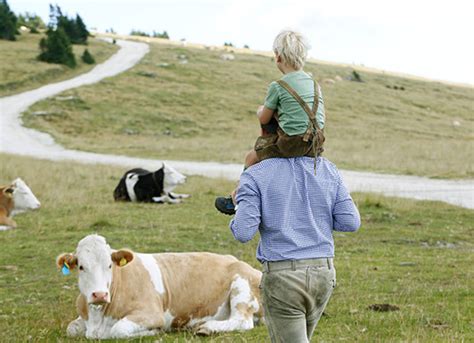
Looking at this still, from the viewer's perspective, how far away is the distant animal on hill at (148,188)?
2014cm

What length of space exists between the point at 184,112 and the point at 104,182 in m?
35.8

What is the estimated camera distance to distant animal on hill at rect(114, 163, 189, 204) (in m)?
20.1

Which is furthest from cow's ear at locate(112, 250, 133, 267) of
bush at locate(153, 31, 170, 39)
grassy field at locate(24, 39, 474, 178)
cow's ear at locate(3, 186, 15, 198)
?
bush at locate(153, 31, 170, 39)

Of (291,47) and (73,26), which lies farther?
(73,26)

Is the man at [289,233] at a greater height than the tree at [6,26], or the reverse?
the man at [289,233]

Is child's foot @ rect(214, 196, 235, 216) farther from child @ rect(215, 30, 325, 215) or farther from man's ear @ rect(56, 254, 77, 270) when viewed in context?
man's ear @ rect(56, 254, 77, 270)

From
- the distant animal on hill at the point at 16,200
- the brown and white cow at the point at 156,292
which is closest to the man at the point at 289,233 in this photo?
the brown and white cow at the point at 156,292

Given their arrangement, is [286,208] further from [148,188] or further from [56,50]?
[56,50]

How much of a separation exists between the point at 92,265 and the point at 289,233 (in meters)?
3.34

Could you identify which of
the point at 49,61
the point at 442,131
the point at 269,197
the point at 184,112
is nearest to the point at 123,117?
the point at 184,112

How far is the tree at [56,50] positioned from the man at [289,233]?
66.9 meters

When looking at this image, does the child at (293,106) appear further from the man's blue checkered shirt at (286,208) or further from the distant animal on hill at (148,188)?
the distant animal on hill at (148,188)

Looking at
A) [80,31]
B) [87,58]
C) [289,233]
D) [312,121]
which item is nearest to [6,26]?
[80,31]

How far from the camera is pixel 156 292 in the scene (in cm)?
822
